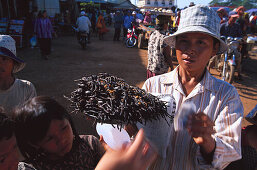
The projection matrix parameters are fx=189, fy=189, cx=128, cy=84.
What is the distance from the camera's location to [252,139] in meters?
1.98

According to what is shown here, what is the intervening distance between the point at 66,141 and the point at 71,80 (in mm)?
5063

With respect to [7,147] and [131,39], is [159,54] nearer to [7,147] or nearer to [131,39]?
[7,147]

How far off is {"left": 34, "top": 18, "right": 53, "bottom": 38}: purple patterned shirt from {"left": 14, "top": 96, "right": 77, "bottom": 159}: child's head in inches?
305

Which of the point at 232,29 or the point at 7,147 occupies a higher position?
the point at 232,29

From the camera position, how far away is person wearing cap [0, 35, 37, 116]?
1822mm

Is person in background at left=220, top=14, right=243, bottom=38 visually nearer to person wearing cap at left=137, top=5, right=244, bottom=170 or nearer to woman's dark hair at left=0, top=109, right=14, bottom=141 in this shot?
person wearing cap at left=137, top=5, right=244, bottom=170

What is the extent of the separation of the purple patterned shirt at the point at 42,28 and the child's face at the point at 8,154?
8.19 meters

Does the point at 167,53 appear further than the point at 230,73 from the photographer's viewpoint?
No

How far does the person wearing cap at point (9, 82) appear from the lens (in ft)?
5.98

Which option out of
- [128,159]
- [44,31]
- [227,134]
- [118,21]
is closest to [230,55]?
[227,134]

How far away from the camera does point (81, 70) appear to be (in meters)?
7.48

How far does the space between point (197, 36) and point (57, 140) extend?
50.6 inches

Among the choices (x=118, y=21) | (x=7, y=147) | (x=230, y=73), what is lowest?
(x=230, y=73)

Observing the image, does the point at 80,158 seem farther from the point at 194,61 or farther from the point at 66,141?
the point at 194,61
